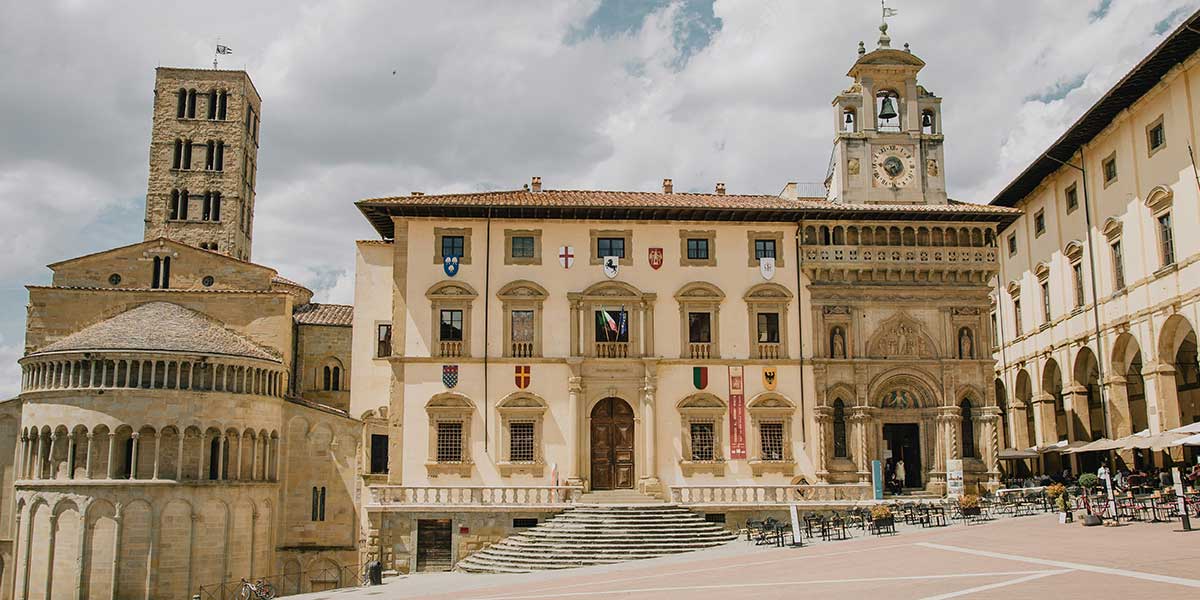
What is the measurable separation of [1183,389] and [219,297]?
4422 centimetres

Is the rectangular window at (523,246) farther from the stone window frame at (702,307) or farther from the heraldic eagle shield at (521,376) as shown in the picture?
the stone window frame at (702,307)

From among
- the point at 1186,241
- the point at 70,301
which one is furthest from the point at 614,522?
the point at 70,301

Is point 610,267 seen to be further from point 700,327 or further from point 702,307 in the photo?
point 700,327

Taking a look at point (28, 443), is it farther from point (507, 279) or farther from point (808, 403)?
point (808, 403)

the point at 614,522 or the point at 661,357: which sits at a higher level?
the point at 661,357

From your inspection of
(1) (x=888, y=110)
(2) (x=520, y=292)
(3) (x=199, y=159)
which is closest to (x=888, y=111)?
(1) (x=888, y=110)

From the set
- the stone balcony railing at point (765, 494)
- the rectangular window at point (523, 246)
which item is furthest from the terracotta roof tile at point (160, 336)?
the stone balcony railing at point (765, 494)

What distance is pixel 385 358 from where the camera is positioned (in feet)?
146

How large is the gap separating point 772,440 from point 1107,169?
61.2 ft

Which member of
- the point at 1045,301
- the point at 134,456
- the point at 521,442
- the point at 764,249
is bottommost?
the point at 134,456

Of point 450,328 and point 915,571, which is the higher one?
point 450,328

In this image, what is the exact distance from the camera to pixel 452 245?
4169 cm

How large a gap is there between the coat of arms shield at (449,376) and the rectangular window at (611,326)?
5925 mm

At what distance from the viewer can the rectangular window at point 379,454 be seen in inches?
1784
